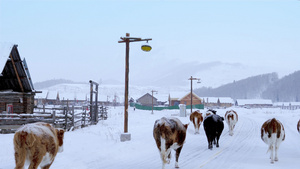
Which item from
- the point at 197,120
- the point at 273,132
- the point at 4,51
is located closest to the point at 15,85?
the point at 4,51

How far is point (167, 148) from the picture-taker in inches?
286

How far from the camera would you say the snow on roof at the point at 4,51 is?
17109 mm

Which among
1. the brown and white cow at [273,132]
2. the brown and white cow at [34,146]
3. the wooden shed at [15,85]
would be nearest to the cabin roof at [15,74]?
the wooden shed at [15,85]

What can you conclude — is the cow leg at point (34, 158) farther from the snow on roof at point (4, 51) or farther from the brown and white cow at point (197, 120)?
the snow on roof at point (4, 51)

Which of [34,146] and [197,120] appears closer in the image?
[34,146]

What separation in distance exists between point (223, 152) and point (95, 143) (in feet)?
19.6

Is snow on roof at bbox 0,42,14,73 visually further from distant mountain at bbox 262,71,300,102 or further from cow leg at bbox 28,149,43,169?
distant mountain at bbox 262,71,300,102

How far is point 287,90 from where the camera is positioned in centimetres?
18025

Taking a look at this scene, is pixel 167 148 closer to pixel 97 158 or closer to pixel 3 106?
pixel 97 158

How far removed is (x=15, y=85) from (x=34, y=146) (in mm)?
16005

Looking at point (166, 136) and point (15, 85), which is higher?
point (15, 85)

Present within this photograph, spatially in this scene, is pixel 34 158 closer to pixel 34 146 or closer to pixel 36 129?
pixel 34 146

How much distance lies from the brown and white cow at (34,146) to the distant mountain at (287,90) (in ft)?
591

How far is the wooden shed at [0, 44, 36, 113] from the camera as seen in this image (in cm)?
1855
